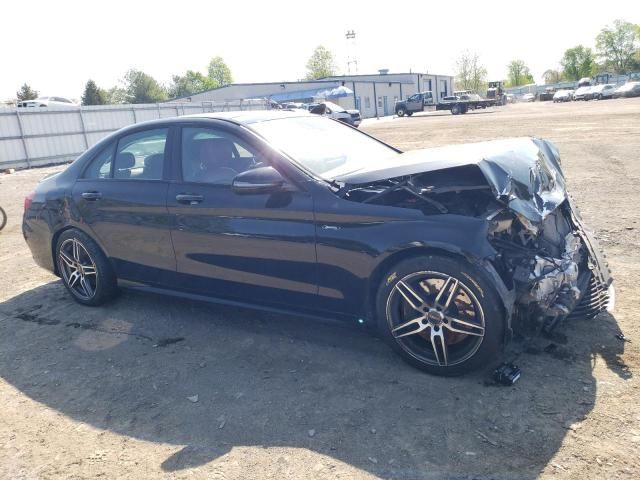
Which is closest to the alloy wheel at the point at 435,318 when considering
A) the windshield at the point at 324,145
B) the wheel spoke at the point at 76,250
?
the windshield at the point at 324,145

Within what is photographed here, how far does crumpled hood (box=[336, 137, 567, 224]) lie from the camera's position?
3.20 meters

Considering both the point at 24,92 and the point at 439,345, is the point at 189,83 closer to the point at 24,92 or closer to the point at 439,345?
the point at 24,92

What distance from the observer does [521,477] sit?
2.43 meters

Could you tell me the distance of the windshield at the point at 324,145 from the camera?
3.82 meters

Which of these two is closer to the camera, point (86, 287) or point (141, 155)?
point (141, 155)

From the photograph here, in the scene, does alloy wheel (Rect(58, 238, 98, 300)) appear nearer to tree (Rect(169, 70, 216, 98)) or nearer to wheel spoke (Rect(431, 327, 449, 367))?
wheel spoke (Rect(431, 327, 449, 367))

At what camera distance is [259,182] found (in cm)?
350

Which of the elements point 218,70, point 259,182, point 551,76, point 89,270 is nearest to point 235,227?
point 259,182

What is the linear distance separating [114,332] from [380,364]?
2283 mm

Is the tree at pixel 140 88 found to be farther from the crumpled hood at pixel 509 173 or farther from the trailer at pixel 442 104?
the crumpled hood at pixel 509 173

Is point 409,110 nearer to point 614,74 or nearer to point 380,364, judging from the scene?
point 380,364

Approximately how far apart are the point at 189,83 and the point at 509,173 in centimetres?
10672

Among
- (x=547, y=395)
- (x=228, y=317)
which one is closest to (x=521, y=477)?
(x=547, y=395)

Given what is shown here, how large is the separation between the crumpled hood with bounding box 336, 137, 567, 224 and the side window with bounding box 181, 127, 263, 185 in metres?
0.89
